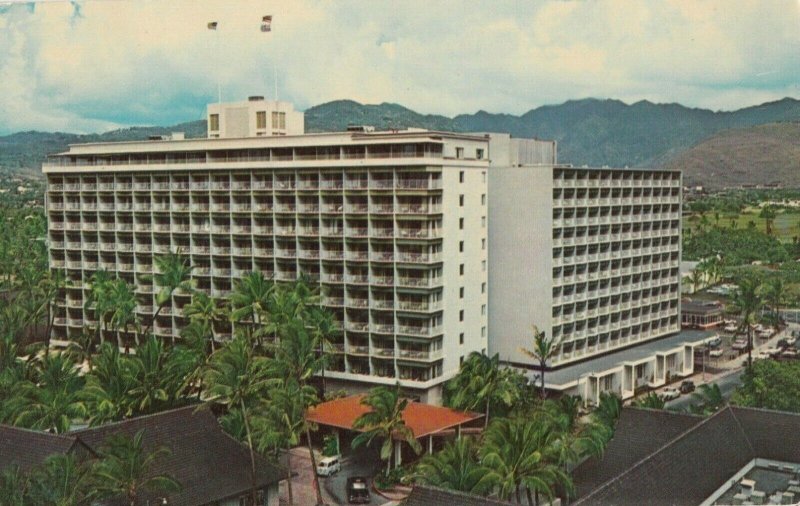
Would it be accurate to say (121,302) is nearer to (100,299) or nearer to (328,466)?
(100,299)

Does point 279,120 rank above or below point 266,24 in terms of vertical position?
below

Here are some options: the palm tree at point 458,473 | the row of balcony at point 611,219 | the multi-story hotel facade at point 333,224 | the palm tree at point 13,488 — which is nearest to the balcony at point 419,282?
the multi-story hotel facade at point 333,224

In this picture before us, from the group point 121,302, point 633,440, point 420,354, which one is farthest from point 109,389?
point 633,440

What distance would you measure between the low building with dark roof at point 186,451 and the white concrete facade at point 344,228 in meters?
8.71

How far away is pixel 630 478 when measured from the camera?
50.6 ft

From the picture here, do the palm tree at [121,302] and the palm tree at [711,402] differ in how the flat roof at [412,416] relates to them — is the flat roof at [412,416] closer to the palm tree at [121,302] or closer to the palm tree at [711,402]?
the palm tree at [711,402]

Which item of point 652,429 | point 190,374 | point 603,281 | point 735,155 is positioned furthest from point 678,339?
point 190,374

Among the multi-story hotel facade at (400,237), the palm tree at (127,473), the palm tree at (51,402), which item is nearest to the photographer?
the palm tree at (127,473)

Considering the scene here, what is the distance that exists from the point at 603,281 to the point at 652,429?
45.1 ft

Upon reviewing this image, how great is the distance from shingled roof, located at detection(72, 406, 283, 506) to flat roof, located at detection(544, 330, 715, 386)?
41.8 feet

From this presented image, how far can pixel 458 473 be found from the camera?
1515 centimetres

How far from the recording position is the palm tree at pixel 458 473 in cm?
1492

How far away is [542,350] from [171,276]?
1251 centimetres

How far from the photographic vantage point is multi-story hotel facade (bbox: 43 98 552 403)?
87.7 ft
